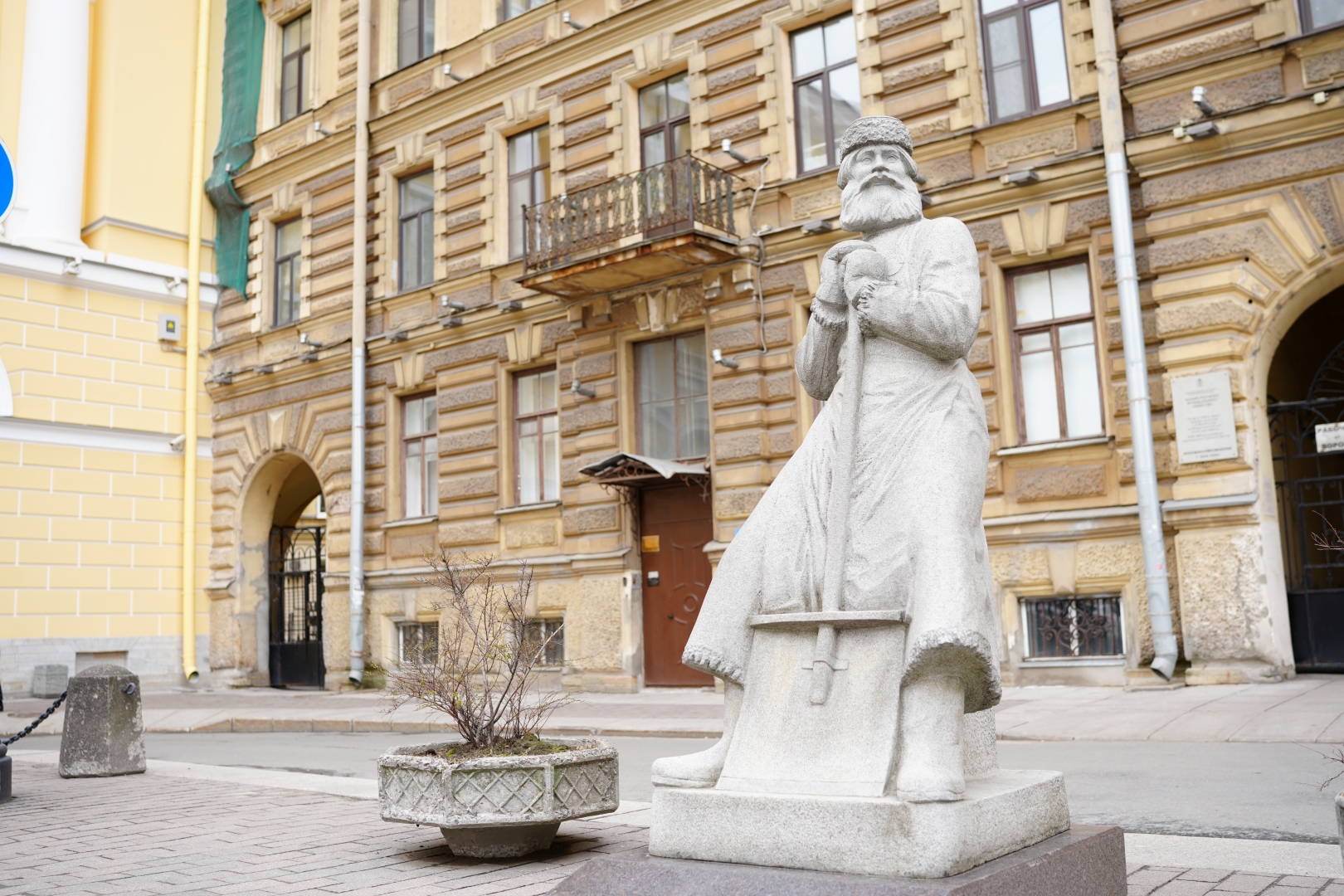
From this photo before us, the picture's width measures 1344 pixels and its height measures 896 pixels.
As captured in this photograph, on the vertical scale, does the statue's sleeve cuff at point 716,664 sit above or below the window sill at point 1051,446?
below

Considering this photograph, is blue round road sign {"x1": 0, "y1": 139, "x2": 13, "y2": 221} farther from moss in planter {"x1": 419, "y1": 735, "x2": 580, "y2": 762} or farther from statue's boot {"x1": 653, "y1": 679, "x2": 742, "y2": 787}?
statue's boot {"x1": 653, "y1": 679, "x2": 742, "y2": 787}

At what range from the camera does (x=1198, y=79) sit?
1222cm

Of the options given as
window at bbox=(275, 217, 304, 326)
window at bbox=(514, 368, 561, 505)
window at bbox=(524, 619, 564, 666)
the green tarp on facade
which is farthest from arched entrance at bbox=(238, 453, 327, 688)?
window at bbox=(524, 619, 564, 666)

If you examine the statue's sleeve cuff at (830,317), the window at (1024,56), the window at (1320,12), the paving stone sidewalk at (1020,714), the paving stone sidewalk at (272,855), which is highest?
the window at (1024,56)

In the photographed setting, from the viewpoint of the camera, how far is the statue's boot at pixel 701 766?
11.7ft

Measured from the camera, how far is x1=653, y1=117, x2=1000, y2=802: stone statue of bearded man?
3340 mm

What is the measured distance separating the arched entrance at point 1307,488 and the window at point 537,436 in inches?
362

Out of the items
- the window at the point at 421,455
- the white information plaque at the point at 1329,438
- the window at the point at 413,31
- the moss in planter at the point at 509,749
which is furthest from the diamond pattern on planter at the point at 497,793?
the window at the point at 413,31

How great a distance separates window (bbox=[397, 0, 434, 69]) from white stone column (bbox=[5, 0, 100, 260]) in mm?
5462

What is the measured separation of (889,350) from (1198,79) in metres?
10.2

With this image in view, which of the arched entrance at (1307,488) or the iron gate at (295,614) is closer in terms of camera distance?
the arched entrance at (1307,488)

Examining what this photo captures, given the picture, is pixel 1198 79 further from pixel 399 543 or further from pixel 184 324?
pixel 184 324

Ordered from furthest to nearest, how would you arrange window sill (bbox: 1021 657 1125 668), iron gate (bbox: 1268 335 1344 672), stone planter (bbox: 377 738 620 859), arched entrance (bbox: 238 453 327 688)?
arched entrance (bbox: 238 453 327 688), window sill (bbox: 1021 657 1125 668), iron gate (bbox: 1268 335 1344 672), stone planter (bbox: 377 738 620 859)

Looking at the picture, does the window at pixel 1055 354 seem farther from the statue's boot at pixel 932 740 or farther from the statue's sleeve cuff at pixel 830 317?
the statue's boot at pixel 932 740
